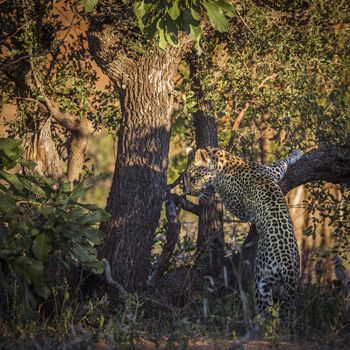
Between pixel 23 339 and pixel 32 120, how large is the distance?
3565mm

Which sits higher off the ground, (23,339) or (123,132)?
(123,132)

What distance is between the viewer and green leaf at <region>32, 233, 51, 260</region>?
241 inches

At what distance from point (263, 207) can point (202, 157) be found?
3.76 feet

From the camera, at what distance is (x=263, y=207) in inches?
307

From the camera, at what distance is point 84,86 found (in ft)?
28.9

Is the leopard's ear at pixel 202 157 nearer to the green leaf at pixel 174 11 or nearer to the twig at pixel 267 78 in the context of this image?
the twig at pixel 267 78

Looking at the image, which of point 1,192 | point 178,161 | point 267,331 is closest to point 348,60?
point 267,331

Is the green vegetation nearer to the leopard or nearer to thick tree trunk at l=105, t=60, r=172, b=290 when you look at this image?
thick tree trunk at l=105, t=60, r=172, b=290

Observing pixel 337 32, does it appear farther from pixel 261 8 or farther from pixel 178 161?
pixel 178 161

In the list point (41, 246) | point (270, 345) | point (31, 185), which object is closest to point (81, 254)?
point (41, 246)

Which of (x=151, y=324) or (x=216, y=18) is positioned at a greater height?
(x=216, y=18)

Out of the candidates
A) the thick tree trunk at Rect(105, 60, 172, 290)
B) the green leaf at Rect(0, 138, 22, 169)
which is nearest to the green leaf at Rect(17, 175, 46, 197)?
the green leaf at Rect(0, 138, 22, 169)

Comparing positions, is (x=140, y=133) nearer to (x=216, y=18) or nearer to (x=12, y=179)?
(x=12, y=179)

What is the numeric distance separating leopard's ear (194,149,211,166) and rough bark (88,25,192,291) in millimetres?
454
